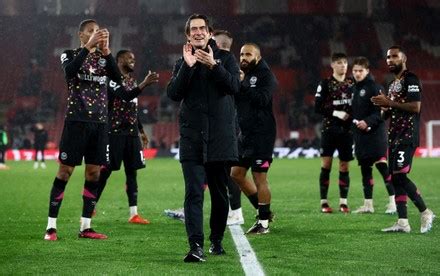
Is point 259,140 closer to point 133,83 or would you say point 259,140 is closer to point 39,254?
point 133,83

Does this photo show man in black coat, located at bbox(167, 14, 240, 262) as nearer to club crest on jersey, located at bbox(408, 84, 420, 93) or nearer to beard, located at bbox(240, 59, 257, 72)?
beard, located at bbox(240, 59, 257, 72)

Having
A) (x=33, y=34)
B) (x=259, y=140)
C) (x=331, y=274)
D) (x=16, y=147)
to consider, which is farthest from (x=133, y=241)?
(x=33, y=34)

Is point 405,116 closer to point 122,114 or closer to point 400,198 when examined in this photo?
point 400,198

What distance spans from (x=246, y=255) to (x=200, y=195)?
74 cm

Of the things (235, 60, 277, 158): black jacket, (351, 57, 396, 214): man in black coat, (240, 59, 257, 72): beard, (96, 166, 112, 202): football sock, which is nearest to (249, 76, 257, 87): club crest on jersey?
(235, 60, 277, 158): black jacket

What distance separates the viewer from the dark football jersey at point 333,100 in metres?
12.3

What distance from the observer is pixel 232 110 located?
7105mm

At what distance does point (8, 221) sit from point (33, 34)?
38.2 metres

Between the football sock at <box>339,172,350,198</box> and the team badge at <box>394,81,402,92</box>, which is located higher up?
the team badge at <box>394,81,402,92</box>

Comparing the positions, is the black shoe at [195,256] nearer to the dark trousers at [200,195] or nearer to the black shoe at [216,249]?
the dark trousers at [200,195]

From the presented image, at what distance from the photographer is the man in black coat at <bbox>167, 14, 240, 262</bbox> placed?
6.75 metres

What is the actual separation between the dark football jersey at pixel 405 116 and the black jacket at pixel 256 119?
135cm

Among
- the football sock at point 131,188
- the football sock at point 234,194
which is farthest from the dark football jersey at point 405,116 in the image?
the football sock at point 131,188

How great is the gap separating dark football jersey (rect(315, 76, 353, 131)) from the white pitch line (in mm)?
3312
